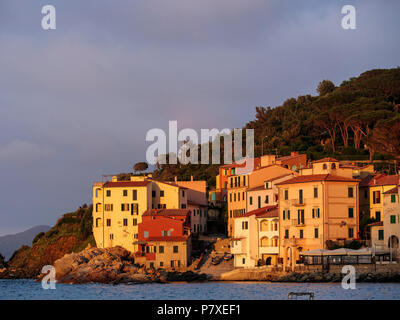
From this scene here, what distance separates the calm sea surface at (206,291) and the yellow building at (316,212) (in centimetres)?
580

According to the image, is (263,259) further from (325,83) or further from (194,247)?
(325,83)

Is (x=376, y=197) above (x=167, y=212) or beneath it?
above

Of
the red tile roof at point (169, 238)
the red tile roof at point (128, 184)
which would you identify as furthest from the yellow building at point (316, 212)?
the red tile roof at point (128, 184)

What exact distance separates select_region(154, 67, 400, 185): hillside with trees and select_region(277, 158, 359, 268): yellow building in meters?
21.8

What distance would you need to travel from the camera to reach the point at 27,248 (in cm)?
9475

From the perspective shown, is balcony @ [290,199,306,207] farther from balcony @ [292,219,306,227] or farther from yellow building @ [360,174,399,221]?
yellow building @ [360,174,399,221]

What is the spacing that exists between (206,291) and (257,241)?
13886 millimetres

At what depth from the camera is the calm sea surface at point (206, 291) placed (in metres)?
49.0

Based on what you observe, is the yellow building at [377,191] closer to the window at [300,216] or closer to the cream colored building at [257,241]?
the window at [300,216]

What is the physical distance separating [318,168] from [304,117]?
46.6 m

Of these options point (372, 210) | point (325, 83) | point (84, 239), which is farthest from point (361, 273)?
point (325, 83)

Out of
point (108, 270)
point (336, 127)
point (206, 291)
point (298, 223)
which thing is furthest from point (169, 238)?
point (336, 127)

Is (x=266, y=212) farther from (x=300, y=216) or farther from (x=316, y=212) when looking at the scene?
(x=316, y=212)

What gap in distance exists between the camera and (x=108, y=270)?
69.9m
